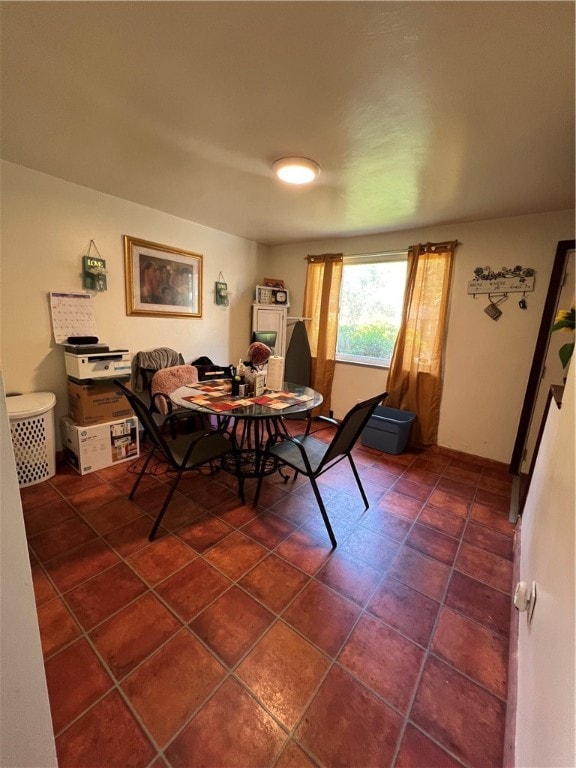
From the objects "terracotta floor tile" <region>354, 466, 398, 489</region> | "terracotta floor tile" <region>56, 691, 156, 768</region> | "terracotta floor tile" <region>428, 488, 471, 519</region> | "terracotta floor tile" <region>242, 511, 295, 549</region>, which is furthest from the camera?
"terracotta floor tile" <region>354, 466, 398, 489</region>

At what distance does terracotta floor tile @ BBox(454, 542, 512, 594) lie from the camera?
1.60m

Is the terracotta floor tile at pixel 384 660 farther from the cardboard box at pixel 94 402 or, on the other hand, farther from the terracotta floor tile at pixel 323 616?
the cardboard box at pixel 94 402

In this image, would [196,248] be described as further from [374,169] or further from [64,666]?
[64,666]

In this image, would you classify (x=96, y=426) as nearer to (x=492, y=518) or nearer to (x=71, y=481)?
(x=71, y=481)

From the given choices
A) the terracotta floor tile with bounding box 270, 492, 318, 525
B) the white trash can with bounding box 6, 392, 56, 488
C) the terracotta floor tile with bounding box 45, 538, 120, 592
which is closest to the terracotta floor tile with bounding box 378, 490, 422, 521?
the terracotta floor tile with bounding box 270, 492, 318, 525

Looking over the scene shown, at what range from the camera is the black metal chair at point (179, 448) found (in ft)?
5.70

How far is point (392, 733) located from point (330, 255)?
3.76 meters

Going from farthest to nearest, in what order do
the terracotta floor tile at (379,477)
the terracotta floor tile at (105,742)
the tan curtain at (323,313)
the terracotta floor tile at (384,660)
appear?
the tan curtain at (323,313) < the terracotta floor tile at (379,477) < the terracotta floor tile at (384,660) < the terracotta floor tile at (105,742)

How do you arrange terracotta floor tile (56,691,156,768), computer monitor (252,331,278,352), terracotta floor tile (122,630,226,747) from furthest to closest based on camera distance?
computer monitor (252,331,278,352) < terracotta floor tile (122,630,226,747) < terracotta floor tile (56,691,156,768)

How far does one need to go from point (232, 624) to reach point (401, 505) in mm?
1430

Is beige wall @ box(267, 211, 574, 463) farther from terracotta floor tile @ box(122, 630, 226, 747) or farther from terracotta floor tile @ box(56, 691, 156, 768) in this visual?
terracotta floor tile @ box(56, 691, 156, 768)

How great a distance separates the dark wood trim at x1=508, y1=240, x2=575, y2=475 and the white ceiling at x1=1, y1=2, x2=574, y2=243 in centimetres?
39

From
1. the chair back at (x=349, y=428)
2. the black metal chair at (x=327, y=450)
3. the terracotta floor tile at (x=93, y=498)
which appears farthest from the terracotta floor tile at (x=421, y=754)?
the terracotta floor tile at (x=93, y=498)

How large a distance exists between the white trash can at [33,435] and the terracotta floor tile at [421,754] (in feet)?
8.35
